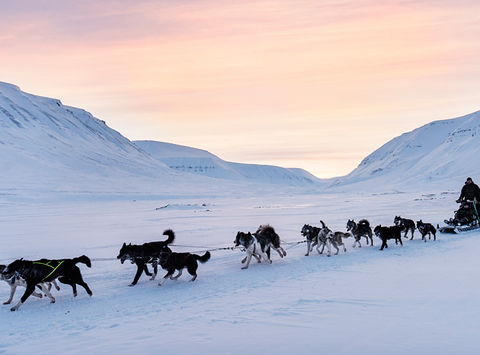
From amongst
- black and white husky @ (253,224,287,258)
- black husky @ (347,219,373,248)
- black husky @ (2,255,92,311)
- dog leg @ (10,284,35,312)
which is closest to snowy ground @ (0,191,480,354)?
dog leg @ (10,284,35,312)

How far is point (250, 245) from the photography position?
440 inches

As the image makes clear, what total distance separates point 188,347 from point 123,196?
274 ft

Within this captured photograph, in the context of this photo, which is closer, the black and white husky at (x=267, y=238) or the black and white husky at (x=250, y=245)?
the black and white husky at (x=250, y=245)

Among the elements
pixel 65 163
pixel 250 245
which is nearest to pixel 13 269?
pixel 250 245

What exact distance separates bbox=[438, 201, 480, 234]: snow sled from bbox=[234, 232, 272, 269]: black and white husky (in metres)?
8.32

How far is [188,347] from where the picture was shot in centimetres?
589

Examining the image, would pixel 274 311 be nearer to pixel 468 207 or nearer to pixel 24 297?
pixel 24 297

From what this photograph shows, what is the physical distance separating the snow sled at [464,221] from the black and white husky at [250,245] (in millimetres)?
8315

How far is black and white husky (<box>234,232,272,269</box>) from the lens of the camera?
11094mm

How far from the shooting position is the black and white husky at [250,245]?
1109 cm

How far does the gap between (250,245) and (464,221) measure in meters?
9.72

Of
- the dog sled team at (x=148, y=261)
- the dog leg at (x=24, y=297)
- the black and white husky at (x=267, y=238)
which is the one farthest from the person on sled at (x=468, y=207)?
the dog leg at (x=24, y=297)

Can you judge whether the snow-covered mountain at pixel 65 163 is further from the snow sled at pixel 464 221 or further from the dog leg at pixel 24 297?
the dog leg at pixel 24 297

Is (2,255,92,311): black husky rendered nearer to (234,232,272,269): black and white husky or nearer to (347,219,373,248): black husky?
(234,232,272,269): black and white husky
